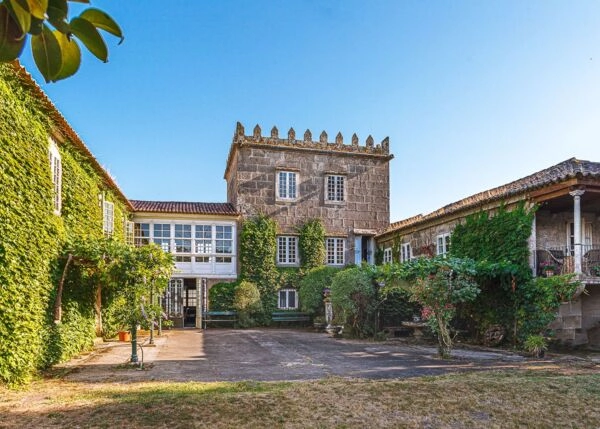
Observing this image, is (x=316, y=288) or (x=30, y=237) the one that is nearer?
(x=30, y=237)

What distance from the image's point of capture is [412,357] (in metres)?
11.6

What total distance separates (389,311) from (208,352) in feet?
26.8

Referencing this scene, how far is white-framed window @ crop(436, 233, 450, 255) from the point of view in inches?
703

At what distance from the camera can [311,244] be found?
23062 mm

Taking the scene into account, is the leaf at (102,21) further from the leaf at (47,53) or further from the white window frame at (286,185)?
the white window frame at (286,185)

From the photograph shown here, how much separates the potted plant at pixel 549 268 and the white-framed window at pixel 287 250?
11.9 m

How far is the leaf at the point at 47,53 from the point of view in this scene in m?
1.34

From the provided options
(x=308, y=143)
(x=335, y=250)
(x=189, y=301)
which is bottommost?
(x=189, y=301)

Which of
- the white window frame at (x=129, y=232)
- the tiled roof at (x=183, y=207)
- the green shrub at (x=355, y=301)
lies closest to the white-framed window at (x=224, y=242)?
the tiled roof at (x=183, y=207)

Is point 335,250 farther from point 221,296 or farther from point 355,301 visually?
point 355,301

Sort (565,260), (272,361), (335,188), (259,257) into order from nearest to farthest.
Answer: (272,361)
(565,260)
(259,257)
(335,188)

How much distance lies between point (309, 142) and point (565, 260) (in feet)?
44.3

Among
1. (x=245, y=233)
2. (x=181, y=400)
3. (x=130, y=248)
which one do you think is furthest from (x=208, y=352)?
(x=245, y=233)

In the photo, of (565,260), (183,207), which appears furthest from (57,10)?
(183,207)
